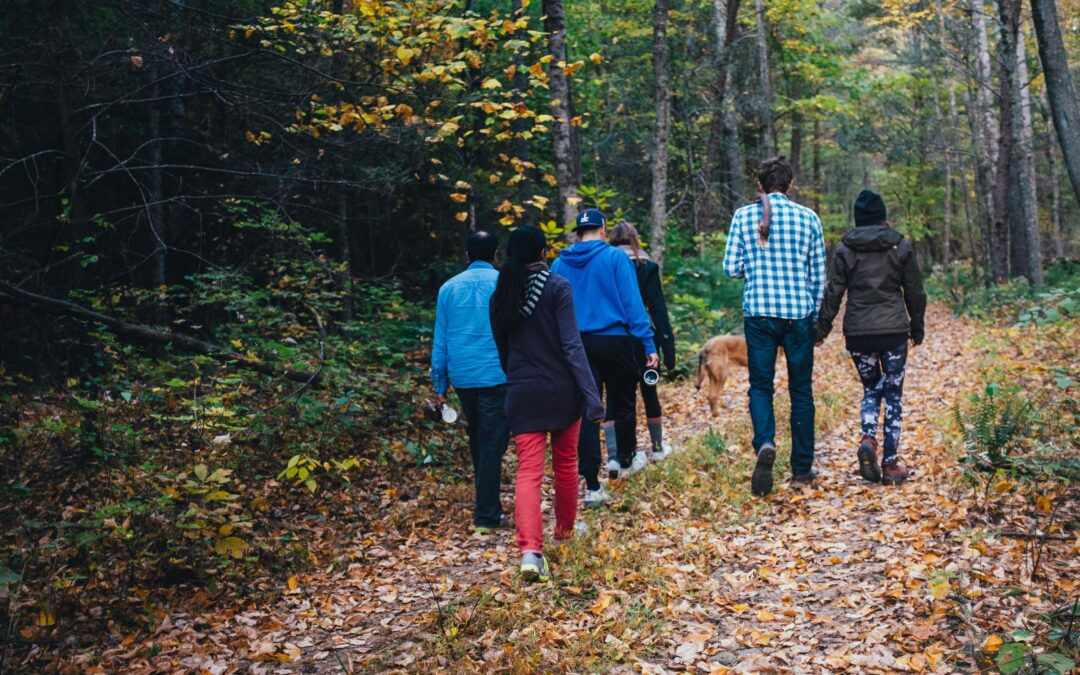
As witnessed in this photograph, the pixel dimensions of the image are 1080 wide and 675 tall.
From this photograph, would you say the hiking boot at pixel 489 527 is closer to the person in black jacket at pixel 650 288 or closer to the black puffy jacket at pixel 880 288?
the person in black jacket at pixel 650 288

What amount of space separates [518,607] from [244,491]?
329 centimetres

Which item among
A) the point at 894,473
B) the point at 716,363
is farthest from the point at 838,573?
the point at 716,363

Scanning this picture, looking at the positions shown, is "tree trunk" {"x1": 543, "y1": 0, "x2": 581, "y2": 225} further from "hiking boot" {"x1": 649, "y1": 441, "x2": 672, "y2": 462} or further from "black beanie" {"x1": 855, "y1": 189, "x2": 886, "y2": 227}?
"black beanie" {"x1": 855, "y1": 189, "x2": 886, "y2": 227}

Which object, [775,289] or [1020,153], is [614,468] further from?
[1020,153]

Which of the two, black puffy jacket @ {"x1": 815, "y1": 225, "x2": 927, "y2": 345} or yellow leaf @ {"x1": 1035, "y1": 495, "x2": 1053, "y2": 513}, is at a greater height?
black puffy jacket @ {"x1": 815, "y1": 225, "x2": 927, "y2": 345}

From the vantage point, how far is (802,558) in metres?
5.25

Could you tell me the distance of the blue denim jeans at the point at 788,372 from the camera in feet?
20.8

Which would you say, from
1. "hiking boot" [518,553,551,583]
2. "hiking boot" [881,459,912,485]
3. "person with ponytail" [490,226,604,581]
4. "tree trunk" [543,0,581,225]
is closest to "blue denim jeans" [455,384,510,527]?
"person with ponytail" [490,226,604,581]

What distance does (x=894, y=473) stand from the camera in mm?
6449

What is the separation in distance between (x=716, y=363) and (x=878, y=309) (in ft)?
13.1

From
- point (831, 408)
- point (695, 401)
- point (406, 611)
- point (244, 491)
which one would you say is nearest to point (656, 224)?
point (695, 401)

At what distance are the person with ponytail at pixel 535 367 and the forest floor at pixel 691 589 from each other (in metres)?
0.49

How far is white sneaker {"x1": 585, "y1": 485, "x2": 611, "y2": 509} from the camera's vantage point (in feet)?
21.7

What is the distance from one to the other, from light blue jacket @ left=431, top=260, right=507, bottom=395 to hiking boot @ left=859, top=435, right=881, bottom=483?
311 centimetres
